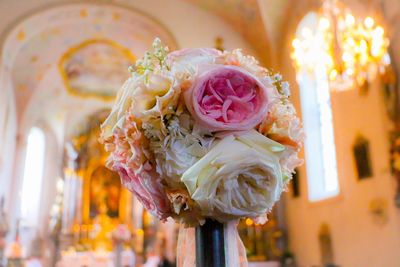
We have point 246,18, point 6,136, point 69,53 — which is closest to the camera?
point 246,18

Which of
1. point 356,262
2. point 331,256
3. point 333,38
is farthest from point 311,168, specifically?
point 333,38

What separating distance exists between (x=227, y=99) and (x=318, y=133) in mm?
8393

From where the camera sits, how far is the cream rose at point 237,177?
89 cm

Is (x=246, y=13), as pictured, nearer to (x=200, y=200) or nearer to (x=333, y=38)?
(x=333, y=38)

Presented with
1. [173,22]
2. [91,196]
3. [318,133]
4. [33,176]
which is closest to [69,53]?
[173,22]

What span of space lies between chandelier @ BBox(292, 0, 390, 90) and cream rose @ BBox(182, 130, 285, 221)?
15.2 ft

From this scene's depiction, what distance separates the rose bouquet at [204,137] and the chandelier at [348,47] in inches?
178

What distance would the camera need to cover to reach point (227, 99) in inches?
37.9

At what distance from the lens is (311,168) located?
8.83m

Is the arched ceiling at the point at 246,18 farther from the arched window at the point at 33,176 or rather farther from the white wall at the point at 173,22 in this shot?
the arched window at the point at 33,176

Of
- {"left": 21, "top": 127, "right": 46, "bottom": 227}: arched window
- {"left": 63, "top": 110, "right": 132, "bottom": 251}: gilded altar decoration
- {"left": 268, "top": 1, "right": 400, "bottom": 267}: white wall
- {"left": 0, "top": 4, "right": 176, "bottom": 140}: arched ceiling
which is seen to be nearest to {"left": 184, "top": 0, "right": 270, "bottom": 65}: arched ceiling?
{"left": 268, "top": 1, "right": 400, "bottom": 267}: white wall

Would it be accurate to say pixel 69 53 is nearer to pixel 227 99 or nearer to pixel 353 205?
pixel 353 205

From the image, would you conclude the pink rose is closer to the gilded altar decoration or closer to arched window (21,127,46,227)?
arched window (21,127,46,227)

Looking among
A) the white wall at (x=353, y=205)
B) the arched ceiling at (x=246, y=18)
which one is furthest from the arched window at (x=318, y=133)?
the arched ceiling at (x=246, y=18)
